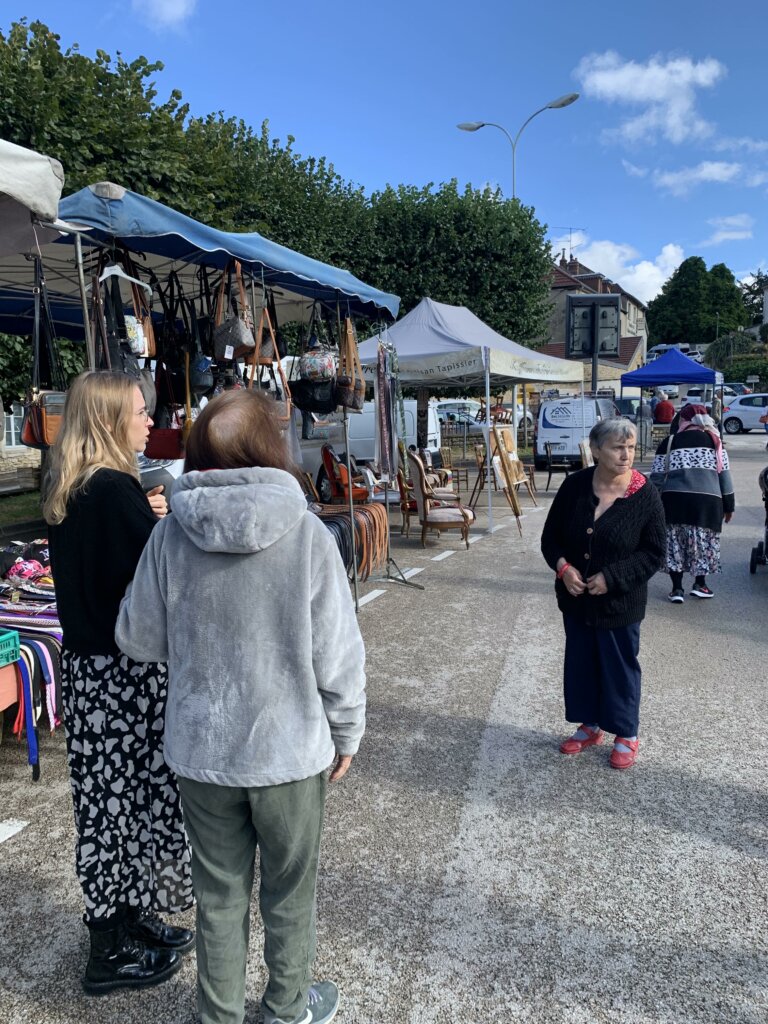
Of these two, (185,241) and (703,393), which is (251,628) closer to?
(185,241)

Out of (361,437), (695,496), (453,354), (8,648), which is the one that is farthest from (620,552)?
(361,437)

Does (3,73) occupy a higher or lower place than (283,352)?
higher

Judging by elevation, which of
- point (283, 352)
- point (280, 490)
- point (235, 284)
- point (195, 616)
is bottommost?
point (195, 616)

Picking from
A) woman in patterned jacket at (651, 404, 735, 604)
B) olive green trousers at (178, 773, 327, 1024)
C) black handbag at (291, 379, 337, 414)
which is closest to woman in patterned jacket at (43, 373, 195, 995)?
olive green trousers at (178, 773, 327, 1024)

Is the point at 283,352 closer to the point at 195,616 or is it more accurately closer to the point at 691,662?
the point at 691,662

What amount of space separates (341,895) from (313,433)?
4.86m

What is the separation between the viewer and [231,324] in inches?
195

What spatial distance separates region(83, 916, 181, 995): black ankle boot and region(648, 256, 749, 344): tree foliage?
309 feet

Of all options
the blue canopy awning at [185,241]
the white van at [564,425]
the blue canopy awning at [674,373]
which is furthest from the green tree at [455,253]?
the blue canopy awning at [185,241]

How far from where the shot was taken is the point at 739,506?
12203mm

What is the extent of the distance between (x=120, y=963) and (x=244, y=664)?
122cm

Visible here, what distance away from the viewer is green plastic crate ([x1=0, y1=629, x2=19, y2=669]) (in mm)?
3059

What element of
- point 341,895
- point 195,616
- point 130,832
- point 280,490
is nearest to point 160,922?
point 130,832

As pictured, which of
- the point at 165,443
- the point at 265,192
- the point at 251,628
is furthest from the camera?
the point at 265,192
